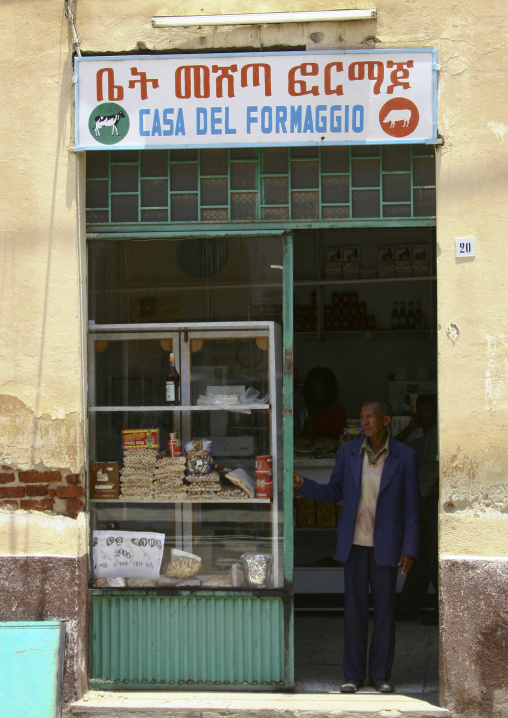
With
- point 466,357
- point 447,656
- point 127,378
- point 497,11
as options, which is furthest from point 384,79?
point 447,656

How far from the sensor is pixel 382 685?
215 inches

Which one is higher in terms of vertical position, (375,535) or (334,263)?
(334,263)

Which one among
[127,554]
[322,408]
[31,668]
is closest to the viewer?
[31,668]

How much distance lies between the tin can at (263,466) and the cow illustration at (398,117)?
2.27 metres

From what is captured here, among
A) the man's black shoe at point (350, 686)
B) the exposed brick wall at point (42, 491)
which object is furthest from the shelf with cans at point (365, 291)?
the man's black shoe at point (350, 686)

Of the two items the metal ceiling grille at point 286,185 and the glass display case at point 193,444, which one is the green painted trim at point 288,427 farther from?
the metal ceiling grille at point 286,185

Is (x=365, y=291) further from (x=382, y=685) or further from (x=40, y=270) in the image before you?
(x=382, y=685)

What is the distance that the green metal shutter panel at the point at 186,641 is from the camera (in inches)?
215

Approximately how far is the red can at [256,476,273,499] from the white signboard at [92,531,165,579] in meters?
0.72

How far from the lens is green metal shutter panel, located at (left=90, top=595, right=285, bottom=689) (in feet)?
17.9

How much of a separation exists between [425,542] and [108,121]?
416 centimetres

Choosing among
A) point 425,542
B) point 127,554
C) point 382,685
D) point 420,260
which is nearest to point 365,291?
point 420,260

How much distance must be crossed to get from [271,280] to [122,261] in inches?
40.1

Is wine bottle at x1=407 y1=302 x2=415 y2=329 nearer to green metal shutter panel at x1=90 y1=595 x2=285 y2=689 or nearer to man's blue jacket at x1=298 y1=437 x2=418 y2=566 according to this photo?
man's blue jacket at x1=298 y1=437 x2=418 y2=566
